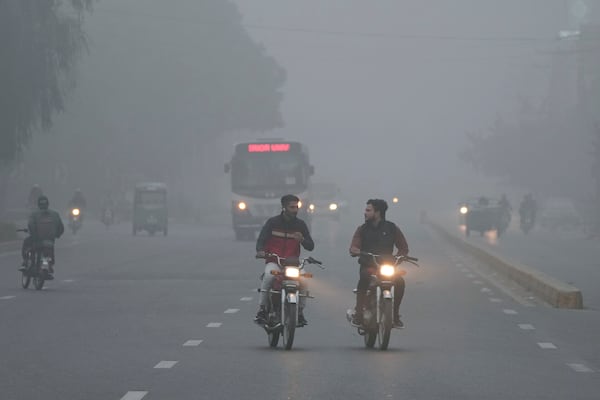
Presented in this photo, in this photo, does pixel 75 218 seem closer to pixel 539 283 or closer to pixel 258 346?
pixel 539 283

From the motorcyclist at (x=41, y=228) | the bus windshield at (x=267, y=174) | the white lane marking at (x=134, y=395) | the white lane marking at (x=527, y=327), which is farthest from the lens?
the bus windshield at (x=267, y=174)

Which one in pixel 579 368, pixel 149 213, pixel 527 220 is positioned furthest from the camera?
pixel 527 220

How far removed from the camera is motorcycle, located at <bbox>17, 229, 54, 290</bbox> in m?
25.2

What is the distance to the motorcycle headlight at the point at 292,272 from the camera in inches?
622

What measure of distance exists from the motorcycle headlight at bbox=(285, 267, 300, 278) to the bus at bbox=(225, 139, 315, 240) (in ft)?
120

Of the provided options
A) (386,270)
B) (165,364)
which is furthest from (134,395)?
(386,270)

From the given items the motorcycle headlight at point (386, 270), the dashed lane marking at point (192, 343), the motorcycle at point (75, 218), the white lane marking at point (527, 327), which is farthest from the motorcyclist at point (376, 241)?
the motorcycle at point (75, 218)

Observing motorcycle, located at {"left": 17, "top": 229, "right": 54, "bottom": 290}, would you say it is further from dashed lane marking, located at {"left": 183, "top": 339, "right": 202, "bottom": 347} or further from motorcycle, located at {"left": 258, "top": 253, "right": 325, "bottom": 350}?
motorcycle, located at {"left": 258, "top": 253, "right": 325, "bottom": 350}

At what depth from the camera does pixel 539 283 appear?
25172 millimetres

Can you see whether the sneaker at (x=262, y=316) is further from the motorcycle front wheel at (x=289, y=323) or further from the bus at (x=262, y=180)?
the bus at (x=262, y=180)

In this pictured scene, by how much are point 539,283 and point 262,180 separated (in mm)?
28617

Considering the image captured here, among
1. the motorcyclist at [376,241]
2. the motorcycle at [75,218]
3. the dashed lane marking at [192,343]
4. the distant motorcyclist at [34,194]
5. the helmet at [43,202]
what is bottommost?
the dashed lane marking at [192,343]

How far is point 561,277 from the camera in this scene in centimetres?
3203

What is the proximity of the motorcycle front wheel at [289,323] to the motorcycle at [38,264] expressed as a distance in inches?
394
